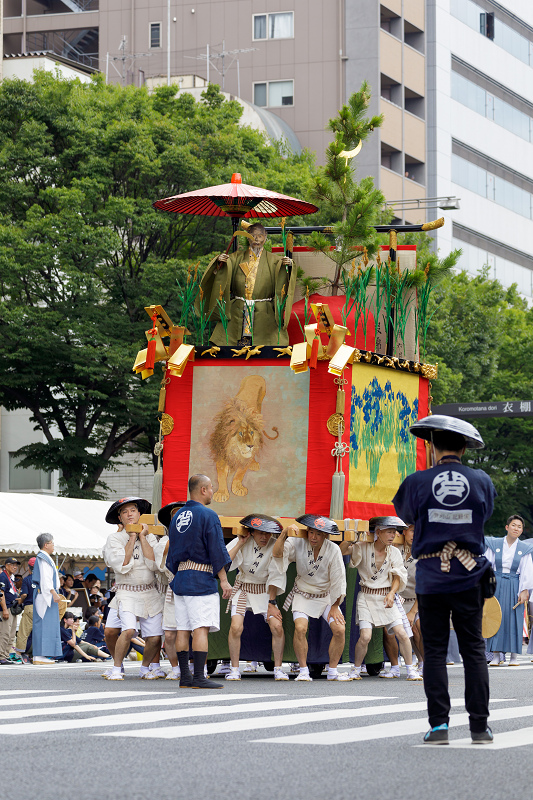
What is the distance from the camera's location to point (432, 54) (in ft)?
193

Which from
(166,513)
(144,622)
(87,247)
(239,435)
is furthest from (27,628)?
(87,247)

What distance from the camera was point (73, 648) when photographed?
22.0 meters

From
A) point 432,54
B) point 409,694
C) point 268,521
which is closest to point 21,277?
point 268,521

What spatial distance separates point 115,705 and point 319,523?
449 cm

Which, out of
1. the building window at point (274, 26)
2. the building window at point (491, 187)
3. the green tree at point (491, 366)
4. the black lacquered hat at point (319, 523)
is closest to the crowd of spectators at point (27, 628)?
the black lacquered hat at point (319, 523)

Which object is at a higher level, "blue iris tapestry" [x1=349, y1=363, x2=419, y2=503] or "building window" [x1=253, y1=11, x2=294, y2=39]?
"building window" [x1=253, y1=11, x2=294, y2=39]

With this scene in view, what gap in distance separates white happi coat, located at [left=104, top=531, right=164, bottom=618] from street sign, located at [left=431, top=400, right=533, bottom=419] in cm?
2344

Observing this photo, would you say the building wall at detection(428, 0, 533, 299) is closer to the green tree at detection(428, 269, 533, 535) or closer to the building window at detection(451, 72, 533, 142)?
the building window at detection(451, 72, 533, 142)

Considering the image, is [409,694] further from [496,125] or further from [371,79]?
[496,125]

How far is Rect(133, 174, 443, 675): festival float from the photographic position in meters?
15.2

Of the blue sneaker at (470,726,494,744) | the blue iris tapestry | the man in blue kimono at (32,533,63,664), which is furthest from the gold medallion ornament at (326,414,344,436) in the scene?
the blue sneaker at (470,726,494,744)

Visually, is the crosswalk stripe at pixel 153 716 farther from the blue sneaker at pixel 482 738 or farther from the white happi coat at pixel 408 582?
the white happi coat at pixel 408 582

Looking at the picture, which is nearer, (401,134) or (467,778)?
(467,778)

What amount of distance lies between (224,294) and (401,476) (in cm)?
295
